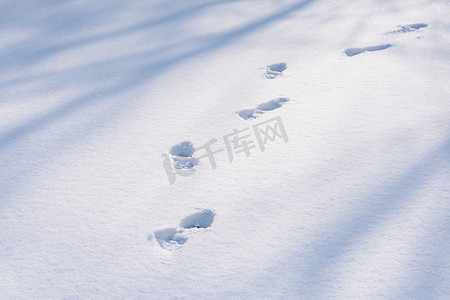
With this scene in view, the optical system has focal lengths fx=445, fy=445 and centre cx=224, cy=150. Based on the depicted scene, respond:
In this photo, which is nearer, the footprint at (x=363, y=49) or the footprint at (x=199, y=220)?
the footprint at (x=199, y=220)

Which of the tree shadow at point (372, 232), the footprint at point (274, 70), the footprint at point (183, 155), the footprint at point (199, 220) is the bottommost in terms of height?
the tree shadow at point (372, 232)

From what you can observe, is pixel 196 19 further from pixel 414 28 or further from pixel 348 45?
pixel 414 28

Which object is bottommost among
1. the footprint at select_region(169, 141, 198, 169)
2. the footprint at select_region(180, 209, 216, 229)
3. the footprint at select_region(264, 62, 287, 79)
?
the footprint at select_region(180, 209, 216, 229)

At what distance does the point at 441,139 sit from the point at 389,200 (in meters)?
A: 0.37

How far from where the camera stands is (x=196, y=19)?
8.05 ft

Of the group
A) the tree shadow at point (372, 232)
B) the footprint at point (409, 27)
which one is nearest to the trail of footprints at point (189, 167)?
the tree shadow at point (372, 232)

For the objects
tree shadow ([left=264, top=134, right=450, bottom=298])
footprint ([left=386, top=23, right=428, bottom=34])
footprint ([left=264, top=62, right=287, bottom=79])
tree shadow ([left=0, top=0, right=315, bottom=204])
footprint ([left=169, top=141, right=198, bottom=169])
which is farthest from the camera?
footprint ([left=386, top=23, right=428, bottom=34])

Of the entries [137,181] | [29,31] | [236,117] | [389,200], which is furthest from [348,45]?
[29,31]

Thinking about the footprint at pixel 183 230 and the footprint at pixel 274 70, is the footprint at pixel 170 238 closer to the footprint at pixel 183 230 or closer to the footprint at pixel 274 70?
the footprint at pixel 183 230

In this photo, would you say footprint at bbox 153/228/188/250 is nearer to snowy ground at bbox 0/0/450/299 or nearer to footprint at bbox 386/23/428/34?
snowy ground at bbox 0/0/450/299

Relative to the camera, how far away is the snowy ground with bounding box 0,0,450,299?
3.47 feet

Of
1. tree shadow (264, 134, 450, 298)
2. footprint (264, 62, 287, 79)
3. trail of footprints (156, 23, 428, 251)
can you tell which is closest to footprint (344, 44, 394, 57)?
trail of footprints (156, 23, 428, 251)

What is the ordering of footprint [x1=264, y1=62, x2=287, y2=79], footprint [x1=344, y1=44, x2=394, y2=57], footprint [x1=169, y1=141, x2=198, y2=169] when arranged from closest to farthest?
footprint [x1=169, y1=141, x2=198, y2=169], footprint [x1=264, y1=62, x2=287, y2=79], footprint [x1=344, y1=44, x2=394, y2=57]

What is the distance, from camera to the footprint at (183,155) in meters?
1.44
